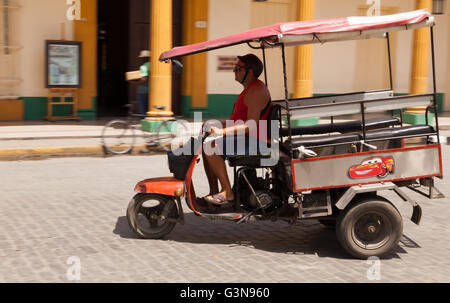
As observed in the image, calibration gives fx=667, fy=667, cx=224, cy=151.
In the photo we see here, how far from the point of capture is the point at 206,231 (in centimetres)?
670

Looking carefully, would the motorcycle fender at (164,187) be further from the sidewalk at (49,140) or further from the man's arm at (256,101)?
the sidewalk at (49,140)

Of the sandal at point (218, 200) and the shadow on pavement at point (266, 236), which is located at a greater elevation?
the sandal at point (218, 200)

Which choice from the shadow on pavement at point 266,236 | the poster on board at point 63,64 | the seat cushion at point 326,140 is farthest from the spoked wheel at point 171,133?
the seat cushion at point 326,140

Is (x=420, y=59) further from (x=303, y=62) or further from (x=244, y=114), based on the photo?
(x=244, y=114)

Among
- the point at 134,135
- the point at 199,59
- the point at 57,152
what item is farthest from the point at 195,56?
the point at 57,152

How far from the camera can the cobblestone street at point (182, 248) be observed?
17.3 feet

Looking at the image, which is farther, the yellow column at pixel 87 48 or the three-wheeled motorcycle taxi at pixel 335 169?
the yellow column at pixel 87 48

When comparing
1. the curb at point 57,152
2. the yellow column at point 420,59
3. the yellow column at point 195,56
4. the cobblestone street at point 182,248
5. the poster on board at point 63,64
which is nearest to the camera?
the cobblestone street at point 182,248

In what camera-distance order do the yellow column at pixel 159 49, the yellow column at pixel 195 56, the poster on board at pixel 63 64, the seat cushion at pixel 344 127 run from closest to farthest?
the seat cushion at pixel 344 127 < the yellow column at pixel 159 49 < the poster on board at pixel 63 64 < the yellow column at pixel 195 56

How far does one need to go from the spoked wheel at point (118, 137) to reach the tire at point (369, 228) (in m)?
7.03

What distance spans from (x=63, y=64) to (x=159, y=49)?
277 cm

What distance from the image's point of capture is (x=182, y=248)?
6.04 m

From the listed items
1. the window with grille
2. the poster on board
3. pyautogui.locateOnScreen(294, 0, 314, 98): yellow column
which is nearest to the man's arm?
pyautogui.locateOnScreen(294, 0, 314, 98): yellow column
